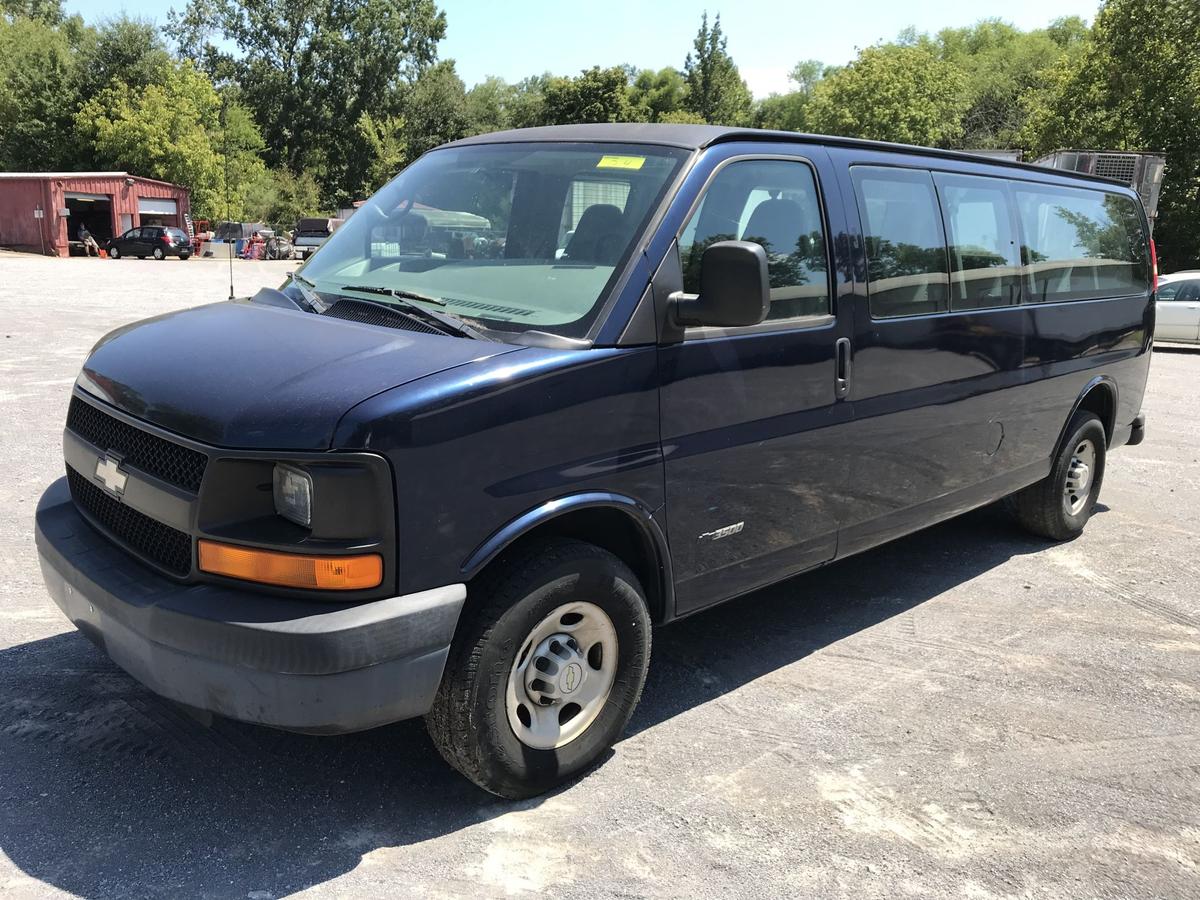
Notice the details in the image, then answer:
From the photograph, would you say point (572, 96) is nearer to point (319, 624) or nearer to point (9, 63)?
point (9, 63)

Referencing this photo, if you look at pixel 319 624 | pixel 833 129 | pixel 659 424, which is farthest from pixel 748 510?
pixel 833 129

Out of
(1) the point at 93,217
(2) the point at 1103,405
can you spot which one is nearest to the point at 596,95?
(1) the point at 93,217

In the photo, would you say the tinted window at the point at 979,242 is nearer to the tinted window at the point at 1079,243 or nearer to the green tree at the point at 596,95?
the tinted window at the point at 1079,243

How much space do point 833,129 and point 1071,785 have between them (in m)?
64.8

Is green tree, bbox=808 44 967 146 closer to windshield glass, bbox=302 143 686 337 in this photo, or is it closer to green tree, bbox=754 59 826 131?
green tree, bbox=754 59 826 131

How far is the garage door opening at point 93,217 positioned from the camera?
4934 centimetres

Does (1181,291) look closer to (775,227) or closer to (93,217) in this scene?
(775,227)

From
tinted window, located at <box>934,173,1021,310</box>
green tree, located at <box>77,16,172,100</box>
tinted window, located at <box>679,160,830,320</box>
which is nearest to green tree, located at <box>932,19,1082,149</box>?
tinted window, located at <box>934,173,1021,310</box>

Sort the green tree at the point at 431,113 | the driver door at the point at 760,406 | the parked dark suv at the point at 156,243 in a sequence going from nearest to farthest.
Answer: the driver door at the point at 760,406, the parked dark suv at the point at 156,243, the green tree at the point at 431,113

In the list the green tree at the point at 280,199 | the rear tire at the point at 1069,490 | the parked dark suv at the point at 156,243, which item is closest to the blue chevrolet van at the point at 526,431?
the rear tire at the point at 1069,490

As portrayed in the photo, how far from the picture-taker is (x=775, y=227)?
3924mm

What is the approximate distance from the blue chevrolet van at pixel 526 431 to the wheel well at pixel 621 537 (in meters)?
0.01

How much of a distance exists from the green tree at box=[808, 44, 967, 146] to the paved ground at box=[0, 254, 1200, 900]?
60109 millimetres

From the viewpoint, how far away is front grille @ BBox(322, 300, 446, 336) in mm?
3301
